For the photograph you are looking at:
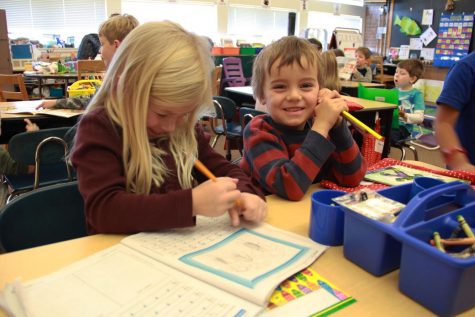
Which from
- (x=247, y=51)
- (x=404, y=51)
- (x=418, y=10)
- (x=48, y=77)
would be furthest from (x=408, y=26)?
(x=48, y=77)

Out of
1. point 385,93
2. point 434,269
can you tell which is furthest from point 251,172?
point 385,93

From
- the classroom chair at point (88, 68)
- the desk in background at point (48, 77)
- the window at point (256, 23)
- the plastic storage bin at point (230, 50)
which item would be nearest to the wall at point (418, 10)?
the window at point (256, 23)

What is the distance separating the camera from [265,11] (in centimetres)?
808

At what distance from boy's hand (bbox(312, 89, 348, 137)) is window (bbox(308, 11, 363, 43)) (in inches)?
319

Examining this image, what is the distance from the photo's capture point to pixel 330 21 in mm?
9039

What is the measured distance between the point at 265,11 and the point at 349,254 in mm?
8017

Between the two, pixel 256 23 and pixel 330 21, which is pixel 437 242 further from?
pixel 330 21

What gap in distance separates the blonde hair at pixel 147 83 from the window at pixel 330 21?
8.36m

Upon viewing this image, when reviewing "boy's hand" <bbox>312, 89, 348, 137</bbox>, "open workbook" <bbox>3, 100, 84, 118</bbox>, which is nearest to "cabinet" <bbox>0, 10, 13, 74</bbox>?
"open workbook" <bbox>3, 100, 84, 118</bbox>

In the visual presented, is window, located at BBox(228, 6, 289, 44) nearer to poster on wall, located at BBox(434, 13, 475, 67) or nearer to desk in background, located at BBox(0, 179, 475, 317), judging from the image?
poster on wall, located at BBox(434, 13, 475, 67)

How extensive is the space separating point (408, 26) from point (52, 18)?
585 cm

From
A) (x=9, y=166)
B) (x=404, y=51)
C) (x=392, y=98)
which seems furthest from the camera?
(x=404, y=51)

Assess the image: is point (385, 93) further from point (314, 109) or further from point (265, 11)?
point (265, 11)

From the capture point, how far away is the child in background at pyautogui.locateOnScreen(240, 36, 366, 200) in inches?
42.4
